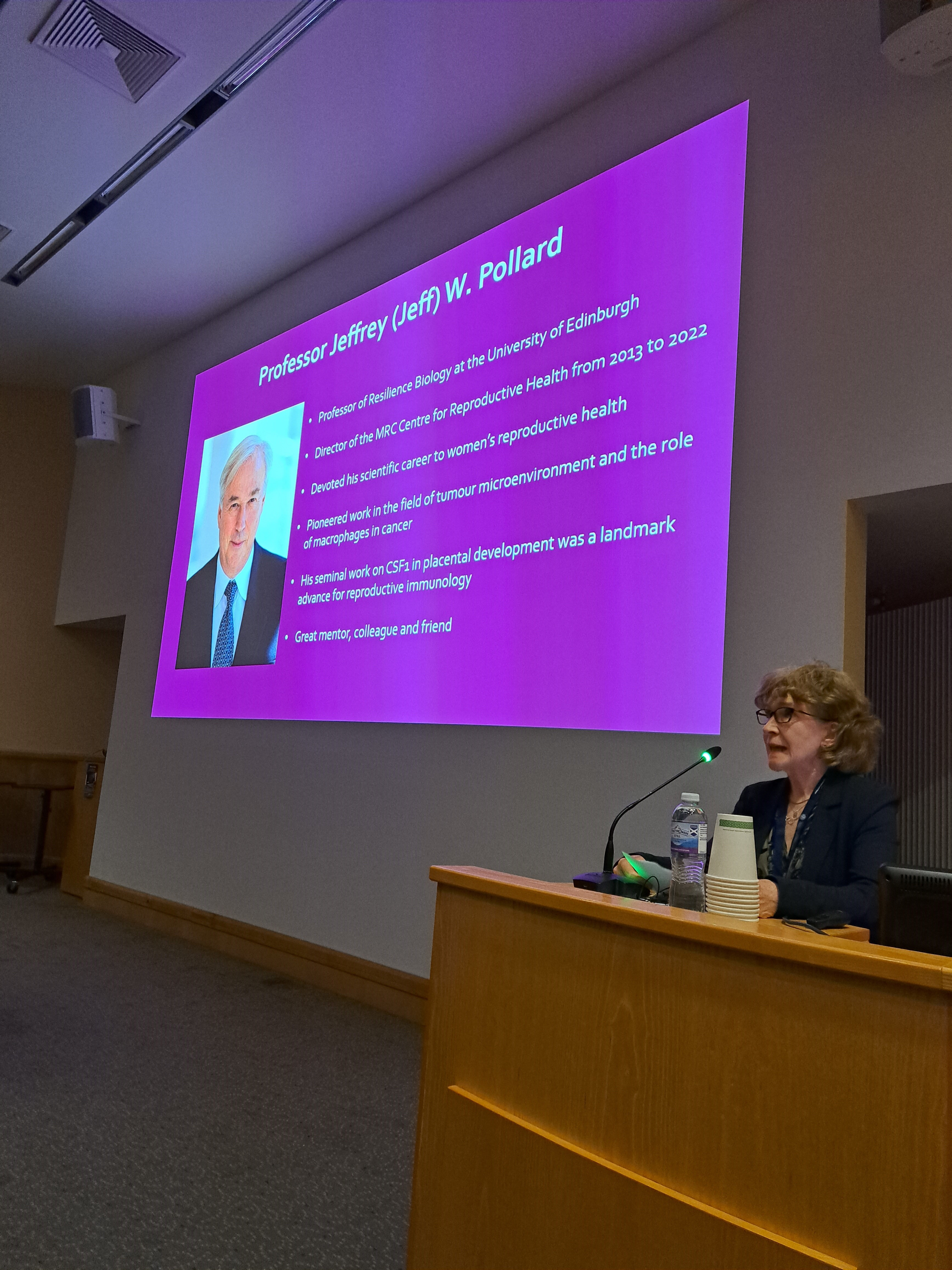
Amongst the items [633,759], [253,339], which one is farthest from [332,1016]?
[253,339]

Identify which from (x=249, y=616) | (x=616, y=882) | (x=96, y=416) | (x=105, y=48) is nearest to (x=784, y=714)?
(x=616, y=882)

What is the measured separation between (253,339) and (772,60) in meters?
3.04

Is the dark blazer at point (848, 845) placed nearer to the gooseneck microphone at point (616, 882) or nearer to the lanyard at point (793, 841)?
the lanyard at point (793, 841)

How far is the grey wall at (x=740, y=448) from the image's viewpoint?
257 cm

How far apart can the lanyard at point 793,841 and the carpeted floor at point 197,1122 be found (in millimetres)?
1076

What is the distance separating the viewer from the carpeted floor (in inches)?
71.2

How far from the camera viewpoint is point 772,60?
2.96 meters

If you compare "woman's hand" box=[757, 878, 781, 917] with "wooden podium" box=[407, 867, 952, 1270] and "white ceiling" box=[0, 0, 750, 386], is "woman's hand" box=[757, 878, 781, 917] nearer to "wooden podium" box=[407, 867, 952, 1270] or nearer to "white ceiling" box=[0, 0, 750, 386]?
"wooden podium" box=[407, 867, 952, 1270]

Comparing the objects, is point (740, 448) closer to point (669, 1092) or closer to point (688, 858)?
point (688, 858)

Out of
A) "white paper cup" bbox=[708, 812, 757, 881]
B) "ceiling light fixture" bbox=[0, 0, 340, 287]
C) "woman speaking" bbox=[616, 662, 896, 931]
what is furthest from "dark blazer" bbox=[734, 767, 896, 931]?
"ceiling light fixture" bbox=[0, 0, 340, 287]

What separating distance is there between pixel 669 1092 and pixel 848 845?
1077 mm

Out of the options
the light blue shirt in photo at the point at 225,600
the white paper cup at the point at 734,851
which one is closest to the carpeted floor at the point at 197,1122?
the white paper cup at the point at 734,851

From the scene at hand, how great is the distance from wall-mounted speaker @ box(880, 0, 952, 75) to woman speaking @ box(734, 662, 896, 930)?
1555 millimetres

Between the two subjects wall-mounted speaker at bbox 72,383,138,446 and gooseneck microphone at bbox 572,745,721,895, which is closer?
gooseneck microphone at bbox 572,745,721,895
